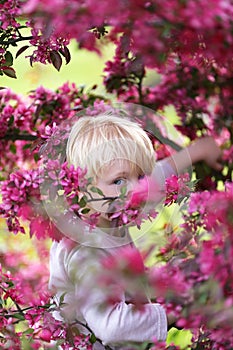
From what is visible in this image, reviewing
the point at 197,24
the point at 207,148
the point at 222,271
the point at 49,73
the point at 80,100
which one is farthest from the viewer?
the point at 49,73

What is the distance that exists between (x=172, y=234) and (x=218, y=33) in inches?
37.5

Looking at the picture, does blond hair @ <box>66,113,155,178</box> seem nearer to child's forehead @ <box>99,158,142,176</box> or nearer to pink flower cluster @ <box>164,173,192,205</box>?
child's forehead @ <box>99,158,142,176</box>

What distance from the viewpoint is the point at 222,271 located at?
1.40 metres

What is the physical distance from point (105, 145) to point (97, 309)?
48cm

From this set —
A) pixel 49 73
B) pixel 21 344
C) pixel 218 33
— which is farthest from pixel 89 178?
pixel 49 73

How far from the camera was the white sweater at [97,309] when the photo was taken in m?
1.92

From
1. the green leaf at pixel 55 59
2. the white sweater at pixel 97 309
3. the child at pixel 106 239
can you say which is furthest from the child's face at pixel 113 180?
the green leaf at pixel 55 59

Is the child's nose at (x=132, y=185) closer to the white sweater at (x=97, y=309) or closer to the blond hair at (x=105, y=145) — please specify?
the blond hair at (x=105, y=145)

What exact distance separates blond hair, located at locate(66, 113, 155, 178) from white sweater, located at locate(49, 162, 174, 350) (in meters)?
0.20

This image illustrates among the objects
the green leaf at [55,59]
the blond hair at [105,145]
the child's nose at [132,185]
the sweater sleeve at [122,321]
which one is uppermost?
the green leaf at [55,59]

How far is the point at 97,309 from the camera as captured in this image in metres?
1.83

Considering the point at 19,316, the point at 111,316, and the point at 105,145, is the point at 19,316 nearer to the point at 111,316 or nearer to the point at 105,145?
the point at 111,316

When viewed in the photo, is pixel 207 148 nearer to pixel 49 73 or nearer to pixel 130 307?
pixel 130 307

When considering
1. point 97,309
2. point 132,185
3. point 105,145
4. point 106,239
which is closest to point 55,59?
point 105,145
